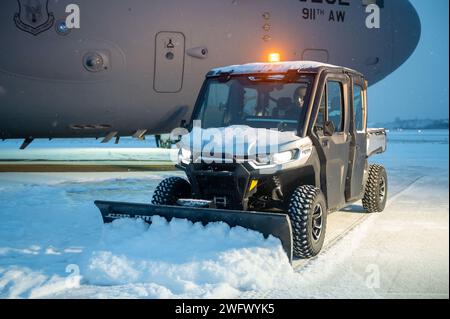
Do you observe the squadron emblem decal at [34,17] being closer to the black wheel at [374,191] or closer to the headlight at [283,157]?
the headlight at [283,157]

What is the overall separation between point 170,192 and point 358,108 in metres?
2.81

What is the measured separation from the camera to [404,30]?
10781 millimetres

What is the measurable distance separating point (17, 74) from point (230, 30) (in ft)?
11.9

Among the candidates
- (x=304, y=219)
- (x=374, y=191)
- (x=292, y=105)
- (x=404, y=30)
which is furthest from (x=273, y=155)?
(x=404, y=30)

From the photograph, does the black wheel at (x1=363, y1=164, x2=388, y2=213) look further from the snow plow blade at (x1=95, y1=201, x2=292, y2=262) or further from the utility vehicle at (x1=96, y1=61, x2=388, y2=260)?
the snow plow blade at (x1=95, y1=201, x2=292, y2=262)

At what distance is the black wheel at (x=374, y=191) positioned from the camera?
298 inches

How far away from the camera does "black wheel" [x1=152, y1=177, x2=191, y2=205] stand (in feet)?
19.5

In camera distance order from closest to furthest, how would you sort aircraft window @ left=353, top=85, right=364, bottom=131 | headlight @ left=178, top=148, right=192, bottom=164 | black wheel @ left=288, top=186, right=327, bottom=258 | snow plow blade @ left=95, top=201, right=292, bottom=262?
1. snow plow blade @ left=95, top=201, right=292, bottom=262
2. black wheel @ left=288, top=186, right=327, bottom=258
3. headlight @ left=178, top=148, right=192, bottom=164
4. aircraft window @ left=353, top=85, right=364, bottom=131

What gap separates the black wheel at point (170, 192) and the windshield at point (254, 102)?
745 mm

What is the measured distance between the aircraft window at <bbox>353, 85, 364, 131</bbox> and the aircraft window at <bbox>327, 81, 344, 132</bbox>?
0.58m

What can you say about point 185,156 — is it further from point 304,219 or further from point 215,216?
point 304,219

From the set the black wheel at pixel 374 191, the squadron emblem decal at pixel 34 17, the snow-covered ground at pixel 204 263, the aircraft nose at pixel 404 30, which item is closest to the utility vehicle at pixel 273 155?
the snow-covered ground at pixel 204 263

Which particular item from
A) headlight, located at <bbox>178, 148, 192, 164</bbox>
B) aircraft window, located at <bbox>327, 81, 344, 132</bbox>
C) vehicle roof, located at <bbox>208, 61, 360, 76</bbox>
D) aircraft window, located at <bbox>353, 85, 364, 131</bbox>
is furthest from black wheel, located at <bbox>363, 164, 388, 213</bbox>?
headlight, located at <bbox>178, 148, 192, 164</bbox>
